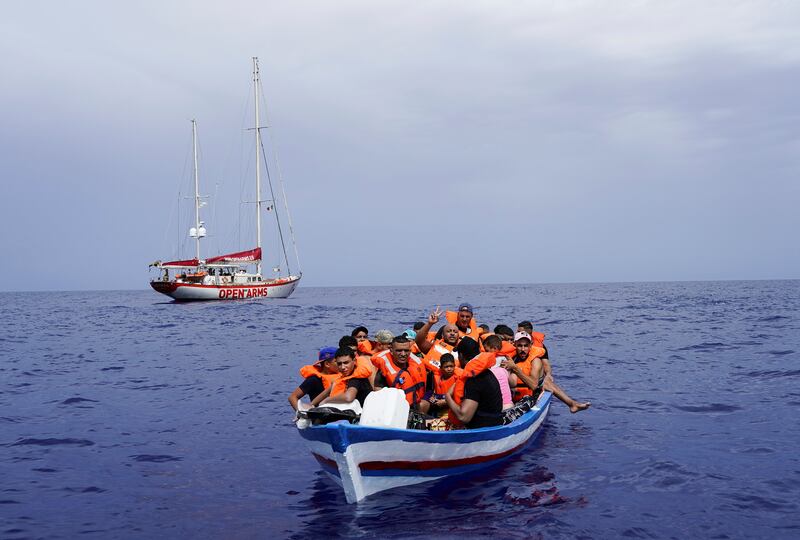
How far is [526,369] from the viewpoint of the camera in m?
13.2

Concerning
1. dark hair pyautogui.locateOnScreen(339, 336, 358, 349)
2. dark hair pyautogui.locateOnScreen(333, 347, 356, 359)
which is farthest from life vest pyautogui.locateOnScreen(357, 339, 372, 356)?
dark hair pyautogui.locateOnScreen(333, 347, 356, 359)

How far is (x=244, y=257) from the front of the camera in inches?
2874

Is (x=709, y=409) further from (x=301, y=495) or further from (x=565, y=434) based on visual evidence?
(x=301, y=495)

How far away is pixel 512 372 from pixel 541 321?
3662cm

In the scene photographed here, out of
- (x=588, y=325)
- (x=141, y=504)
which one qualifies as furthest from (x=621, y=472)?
(x=588, y=325)

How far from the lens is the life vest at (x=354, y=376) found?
31.9 ft

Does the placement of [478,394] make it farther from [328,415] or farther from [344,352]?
[328,415]

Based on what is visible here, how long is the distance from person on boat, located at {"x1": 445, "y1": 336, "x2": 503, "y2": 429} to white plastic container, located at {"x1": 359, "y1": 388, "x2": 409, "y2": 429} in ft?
2.88

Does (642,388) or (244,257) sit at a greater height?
(244,257)

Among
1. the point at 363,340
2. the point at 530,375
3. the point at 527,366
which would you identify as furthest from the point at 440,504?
the point at 527,366

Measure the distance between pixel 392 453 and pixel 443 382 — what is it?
2.07 m

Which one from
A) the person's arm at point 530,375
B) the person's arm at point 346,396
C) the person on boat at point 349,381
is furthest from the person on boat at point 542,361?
the person's arm at point 346,396

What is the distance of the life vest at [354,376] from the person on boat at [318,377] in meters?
0.52

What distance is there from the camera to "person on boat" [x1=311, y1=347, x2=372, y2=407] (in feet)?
31.5
